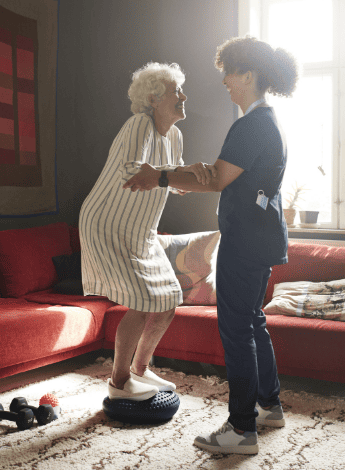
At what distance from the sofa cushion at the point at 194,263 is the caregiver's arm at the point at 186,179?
1477 millimetres

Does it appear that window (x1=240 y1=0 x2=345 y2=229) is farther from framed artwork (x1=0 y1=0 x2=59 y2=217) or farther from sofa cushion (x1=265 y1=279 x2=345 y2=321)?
framed artwork (x1=0 y1=0 x2=59 y2=217)

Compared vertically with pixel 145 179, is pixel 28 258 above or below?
below

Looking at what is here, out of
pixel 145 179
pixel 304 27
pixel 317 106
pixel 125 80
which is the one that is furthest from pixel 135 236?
pixel 304 27

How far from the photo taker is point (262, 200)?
1.83m

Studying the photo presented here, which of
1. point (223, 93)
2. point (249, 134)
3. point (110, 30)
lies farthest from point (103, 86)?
point (249, 134)

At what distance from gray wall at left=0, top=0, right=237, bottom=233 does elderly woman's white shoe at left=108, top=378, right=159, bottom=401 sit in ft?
6.73

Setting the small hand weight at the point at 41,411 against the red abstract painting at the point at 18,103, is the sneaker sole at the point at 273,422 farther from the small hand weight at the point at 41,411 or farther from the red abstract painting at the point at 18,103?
the red abstract painting at the point at 18,103

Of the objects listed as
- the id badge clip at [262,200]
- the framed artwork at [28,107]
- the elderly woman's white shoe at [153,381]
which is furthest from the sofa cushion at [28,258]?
the id badge clip at [262,200]

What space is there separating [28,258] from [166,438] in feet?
5.98

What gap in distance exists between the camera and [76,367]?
300cm

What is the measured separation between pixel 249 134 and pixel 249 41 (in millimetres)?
396

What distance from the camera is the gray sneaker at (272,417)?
212 centimetres

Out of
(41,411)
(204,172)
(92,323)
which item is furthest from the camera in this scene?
(92,323)

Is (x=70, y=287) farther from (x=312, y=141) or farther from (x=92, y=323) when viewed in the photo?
(x=312, y=141)
